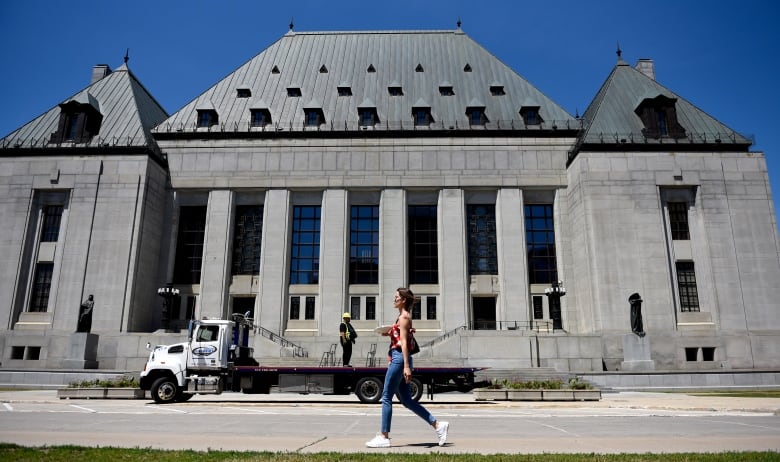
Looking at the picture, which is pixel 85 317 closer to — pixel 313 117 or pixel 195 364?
pixel 195 364

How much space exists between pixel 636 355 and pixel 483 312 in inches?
464

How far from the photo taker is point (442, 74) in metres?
46.6

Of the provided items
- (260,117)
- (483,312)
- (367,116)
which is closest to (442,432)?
(483,312)

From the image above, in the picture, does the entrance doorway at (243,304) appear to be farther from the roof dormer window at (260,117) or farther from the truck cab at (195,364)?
the truck cab at (195,364)

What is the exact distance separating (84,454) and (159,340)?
2754 cm

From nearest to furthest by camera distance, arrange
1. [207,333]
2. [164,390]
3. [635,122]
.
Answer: [164,390]
[207,333]
[635,122]

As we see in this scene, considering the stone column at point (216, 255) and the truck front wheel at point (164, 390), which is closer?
the truck front wheel at point (164, 390)

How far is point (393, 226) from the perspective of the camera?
127 ft

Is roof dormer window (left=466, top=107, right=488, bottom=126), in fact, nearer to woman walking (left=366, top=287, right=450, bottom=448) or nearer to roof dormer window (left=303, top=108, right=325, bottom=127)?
roof dormer window (left=303, top=108, right=325, bottom=127)

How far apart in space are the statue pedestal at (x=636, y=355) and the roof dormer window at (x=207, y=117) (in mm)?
34454

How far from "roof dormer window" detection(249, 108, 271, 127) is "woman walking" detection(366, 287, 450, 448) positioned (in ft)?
121

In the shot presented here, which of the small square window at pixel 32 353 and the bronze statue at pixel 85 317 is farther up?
the bronze statue at pixel 85 317

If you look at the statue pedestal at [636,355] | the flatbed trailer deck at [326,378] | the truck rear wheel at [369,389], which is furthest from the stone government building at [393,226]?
the truck rear wheel at [369,389]

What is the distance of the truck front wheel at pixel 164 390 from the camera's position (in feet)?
52.3
